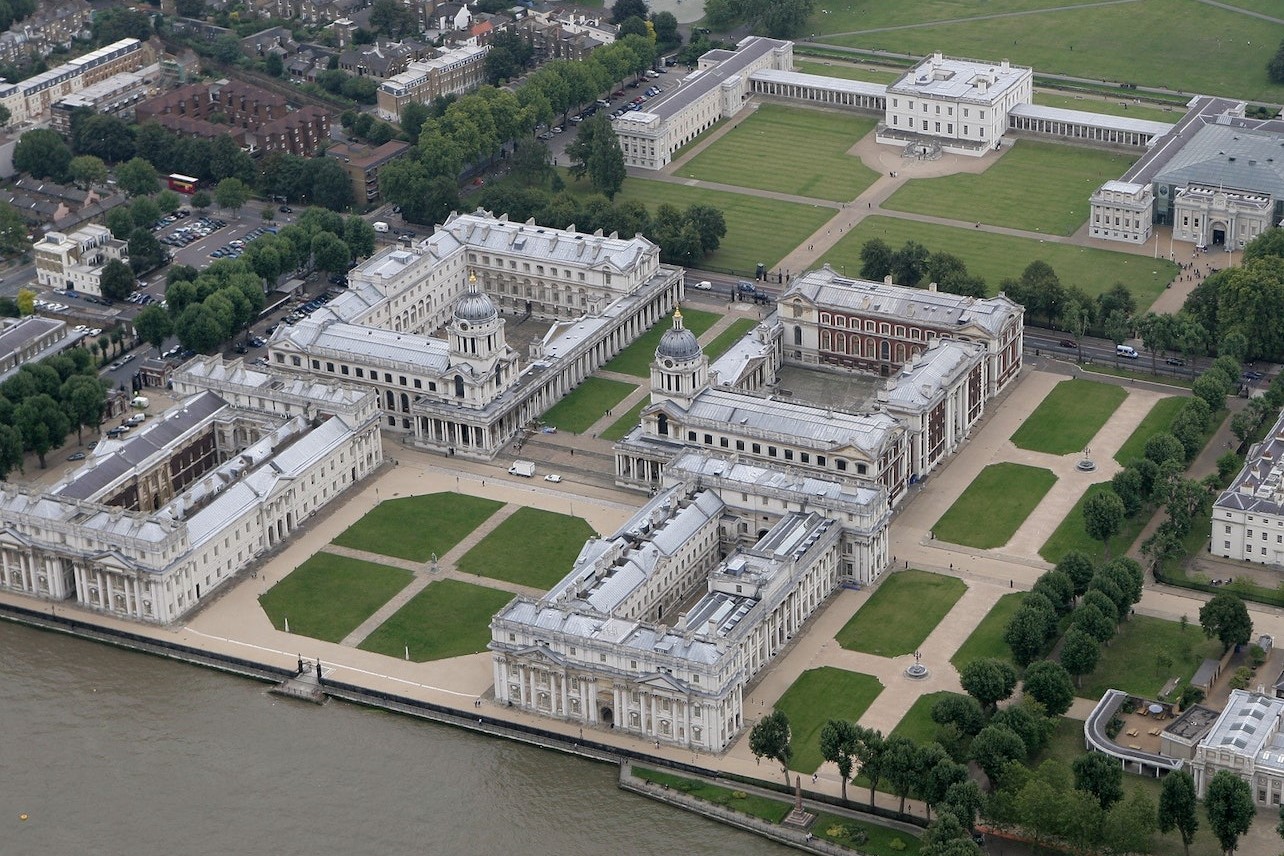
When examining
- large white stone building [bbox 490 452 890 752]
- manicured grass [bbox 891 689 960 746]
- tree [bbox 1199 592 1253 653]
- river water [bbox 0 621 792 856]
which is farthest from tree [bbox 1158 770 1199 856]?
large white stone building [bbox 490 452 890 752]

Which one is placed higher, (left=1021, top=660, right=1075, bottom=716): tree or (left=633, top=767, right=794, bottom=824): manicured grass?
(left=1021, top=660, right=1075, bottom=716): tree

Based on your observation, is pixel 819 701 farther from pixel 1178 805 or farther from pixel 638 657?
pixel 1178 805

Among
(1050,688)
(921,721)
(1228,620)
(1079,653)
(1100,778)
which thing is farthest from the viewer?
(1228,620)

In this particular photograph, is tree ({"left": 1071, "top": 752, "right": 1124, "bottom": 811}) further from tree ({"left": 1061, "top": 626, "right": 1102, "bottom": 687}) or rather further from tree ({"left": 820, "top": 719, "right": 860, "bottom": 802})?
tree ({"left": 1061, "top": 626, "right": 1102, "bottom": 687})

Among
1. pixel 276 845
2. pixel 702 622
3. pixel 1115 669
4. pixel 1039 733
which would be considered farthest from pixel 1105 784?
pixel 276 845

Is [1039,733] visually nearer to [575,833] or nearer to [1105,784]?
[1105,784]

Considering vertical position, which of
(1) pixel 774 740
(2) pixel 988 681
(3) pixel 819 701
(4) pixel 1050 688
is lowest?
(3) pixel 819 701

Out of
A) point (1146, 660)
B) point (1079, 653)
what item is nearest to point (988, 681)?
point (1079, 653)

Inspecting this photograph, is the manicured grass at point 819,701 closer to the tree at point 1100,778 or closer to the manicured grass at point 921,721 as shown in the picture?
the manicured grass at point 921,721
